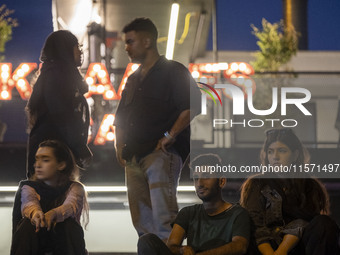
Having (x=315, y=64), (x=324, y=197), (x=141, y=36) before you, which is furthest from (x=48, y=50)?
(x=315, y=64)

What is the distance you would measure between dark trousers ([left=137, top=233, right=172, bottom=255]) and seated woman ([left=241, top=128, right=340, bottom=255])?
1.60 ft

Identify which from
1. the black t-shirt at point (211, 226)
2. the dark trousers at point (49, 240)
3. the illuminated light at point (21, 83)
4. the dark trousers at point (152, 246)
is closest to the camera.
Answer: the dark trousers at point (152, 246)

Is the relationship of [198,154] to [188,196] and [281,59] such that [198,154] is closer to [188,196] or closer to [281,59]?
[188,196]

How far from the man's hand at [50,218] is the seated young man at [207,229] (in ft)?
1.73

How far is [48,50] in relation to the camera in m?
3.30

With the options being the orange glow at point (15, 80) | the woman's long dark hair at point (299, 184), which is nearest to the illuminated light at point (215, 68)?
the orange glow at point (15, 80)

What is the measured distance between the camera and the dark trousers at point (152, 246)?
108 inches

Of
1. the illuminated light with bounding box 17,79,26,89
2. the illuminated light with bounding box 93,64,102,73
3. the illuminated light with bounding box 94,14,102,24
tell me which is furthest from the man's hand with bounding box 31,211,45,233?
the illuminated light with bounding box 94,14,102,24

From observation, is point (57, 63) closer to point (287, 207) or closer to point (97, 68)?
point (287, 207)

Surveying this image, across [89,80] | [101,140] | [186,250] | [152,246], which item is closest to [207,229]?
[186,250]

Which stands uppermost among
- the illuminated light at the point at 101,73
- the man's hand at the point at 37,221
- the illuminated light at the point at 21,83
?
the illuminated light at the point at 101,73

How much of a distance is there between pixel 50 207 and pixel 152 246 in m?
0.68

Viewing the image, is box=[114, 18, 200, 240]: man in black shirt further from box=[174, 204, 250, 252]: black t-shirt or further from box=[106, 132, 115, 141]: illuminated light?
box=[106, 132, 115, 141]: illuminated light

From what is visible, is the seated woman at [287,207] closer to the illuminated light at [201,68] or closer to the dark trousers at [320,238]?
the dark trousers at [320,238]
